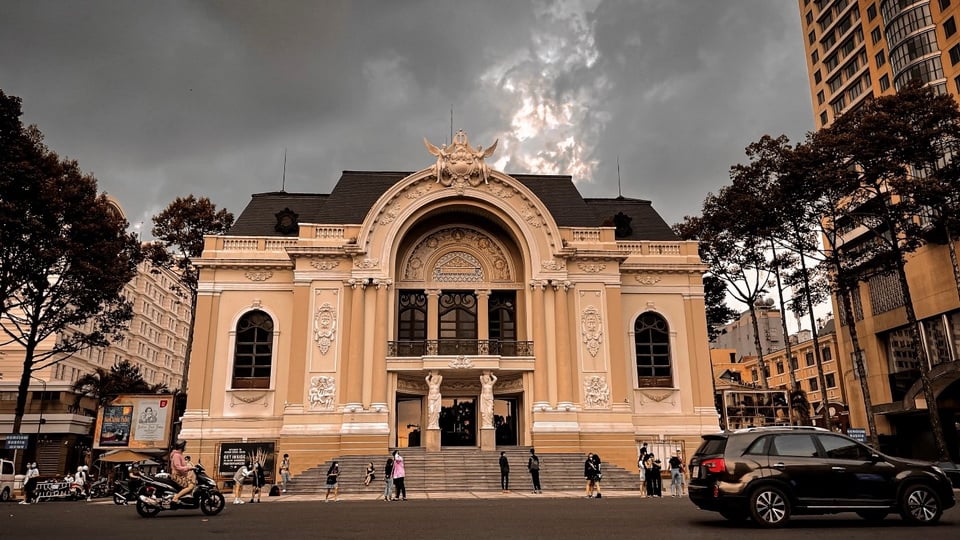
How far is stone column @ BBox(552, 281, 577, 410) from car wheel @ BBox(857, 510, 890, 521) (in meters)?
18.0

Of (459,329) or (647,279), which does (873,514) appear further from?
(459,329)

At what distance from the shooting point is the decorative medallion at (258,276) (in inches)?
1278

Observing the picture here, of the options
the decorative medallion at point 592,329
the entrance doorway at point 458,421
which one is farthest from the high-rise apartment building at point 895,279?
the entrance doorway at point 458,421

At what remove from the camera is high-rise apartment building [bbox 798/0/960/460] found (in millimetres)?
36000

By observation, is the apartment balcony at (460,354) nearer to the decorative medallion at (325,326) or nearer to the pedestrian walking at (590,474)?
the decorative medallion at (325,326)

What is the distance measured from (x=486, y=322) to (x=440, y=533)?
21904 millimetres

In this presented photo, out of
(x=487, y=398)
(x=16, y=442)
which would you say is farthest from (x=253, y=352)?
(x=487, y=398)

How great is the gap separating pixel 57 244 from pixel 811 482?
98.9 ft

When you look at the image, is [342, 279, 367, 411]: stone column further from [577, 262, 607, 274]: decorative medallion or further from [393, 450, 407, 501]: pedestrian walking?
[577, 262, 607, 274]: decorative medallion

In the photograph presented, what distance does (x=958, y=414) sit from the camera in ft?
118

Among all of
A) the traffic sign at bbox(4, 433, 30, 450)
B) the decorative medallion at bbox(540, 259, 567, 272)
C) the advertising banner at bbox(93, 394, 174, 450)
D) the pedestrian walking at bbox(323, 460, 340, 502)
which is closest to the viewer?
the pedestrian walking at bbox(323, 460, 340, 502)

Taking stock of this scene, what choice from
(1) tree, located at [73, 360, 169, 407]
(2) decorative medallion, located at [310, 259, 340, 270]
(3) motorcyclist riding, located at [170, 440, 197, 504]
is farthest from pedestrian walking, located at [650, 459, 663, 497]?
(1) tree, located at [73, 360, 169, 407]

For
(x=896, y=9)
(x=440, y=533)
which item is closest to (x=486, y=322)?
(x=440, y=533)

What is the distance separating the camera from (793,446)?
39.1 ft
